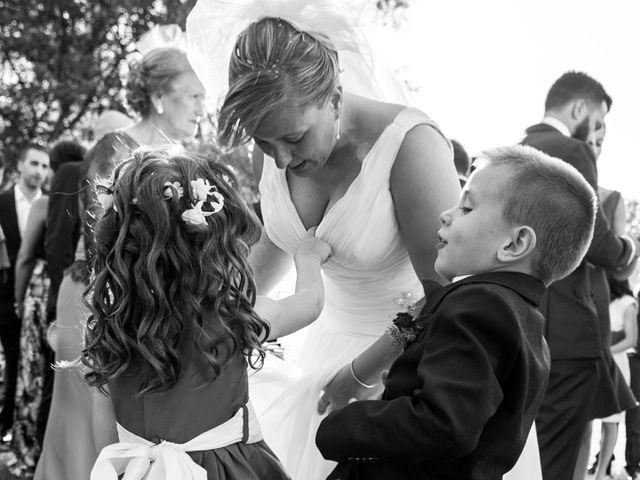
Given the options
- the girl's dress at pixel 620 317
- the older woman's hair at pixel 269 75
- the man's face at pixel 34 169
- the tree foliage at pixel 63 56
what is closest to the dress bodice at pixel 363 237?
the older woman's hair at pixel 269 75

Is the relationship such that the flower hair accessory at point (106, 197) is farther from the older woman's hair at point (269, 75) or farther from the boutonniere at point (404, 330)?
the boutonniere at point (404, 330)

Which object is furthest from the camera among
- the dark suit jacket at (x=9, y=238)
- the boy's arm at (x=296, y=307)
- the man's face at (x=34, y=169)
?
the man's face at (x=34, y=169)

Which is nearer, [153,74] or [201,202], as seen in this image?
[201,202]

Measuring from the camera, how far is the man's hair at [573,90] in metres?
4.61

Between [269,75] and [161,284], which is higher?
[269,75]

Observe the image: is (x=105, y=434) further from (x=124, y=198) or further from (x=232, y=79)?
(x=232, y=79)

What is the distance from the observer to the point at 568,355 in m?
4.18

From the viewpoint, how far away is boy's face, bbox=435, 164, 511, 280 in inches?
84.6

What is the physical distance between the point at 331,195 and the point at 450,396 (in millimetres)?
1290

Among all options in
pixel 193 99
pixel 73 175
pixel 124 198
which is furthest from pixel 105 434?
pixel 73 175

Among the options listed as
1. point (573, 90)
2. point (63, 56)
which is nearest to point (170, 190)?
point (573, 90)

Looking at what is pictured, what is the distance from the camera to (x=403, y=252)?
10.0ft

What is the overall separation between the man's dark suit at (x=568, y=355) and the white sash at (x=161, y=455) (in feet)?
7.11

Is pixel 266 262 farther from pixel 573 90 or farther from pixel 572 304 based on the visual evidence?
pixel 573 90
